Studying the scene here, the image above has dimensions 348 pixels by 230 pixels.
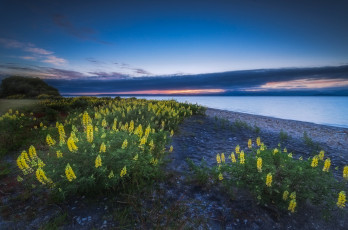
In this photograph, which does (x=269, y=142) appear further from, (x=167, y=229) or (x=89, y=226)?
(x=89, y=226)

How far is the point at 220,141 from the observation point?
26.4 ft

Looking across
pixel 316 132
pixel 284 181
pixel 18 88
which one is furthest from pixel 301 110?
pixel 18 88

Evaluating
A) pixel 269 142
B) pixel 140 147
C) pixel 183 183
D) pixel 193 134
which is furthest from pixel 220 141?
pixel 140 147

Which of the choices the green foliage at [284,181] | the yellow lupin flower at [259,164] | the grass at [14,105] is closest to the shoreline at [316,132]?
the green foliage at [284,181]

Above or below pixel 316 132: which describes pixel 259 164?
above

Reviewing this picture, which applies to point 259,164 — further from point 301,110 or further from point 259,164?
point 301,110

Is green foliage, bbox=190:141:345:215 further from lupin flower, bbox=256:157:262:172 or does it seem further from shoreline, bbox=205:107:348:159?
shoreline, bbox=205:107:348:159

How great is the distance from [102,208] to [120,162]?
0.90 m

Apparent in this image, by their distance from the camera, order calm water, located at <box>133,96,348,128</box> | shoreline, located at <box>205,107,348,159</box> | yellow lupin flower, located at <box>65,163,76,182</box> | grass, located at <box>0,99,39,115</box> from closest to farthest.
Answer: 1. yellow lupin flower, located at <box>65,163,76,182</box>
2. shoreline, located at <box>205,107,348,159</box>
3. grass, located at <box>0,99,39,115</box>
4. calm water, located at <box>133,96,348,128</box>

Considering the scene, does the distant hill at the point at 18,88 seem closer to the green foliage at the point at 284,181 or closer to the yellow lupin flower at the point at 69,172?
the yellow lupin flower at the point at 69,172

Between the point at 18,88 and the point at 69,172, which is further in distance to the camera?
the point at 18,88

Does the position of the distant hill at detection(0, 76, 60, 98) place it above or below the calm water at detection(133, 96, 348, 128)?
above

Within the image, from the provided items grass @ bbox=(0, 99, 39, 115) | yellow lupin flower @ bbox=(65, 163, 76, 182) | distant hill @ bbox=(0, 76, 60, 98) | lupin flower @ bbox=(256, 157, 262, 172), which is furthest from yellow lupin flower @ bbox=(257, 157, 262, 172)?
distant hill @ bbox=(0, 76, 60, 98)

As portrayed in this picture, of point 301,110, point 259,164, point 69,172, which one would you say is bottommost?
point 301,110
